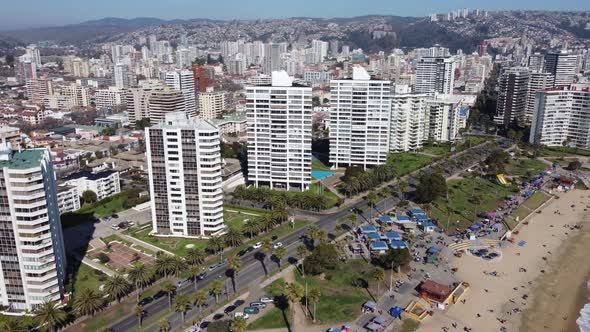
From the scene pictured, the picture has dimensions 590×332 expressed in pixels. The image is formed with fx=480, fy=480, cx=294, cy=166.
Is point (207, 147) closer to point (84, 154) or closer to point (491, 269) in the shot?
point (491, 269)

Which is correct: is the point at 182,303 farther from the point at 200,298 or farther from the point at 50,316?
the point at 50,316

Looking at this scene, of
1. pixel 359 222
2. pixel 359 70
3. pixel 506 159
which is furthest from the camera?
pixel 506 159

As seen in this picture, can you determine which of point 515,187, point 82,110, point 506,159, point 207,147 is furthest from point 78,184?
point 82,110

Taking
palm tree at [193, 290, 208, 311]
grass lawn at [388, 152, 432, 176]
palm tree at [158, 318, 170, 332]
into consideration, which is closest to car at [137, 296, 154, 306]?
palm tree at [193, 290, 208, 311]

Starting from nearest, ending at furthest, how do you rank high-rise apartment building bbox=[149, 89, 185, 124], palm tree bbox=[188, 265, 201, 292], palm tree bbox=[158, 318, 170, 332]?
palm tree bbox=[158, 318, 170, 332] < palm tree bbox=[188, 265, 201, 292] < high-rise apartment building bbox=[149, 89, 185, 124]

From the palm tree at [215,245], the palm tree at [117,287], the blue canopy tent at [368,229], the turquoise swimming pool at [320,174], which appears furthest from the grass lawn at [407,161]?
the palm tree at [117,287]

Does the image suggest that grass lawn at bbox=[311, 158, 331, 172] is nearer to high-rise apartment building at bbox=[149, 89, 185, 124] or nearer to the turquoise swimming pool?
the turquoise swimming pool

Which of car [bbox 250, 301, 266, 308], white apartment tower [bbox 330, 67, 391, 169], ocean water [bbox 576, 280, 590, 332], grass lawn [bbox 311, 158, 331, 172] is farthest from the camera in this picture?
grass lawn [bbox 311, 158, 331, 172]
